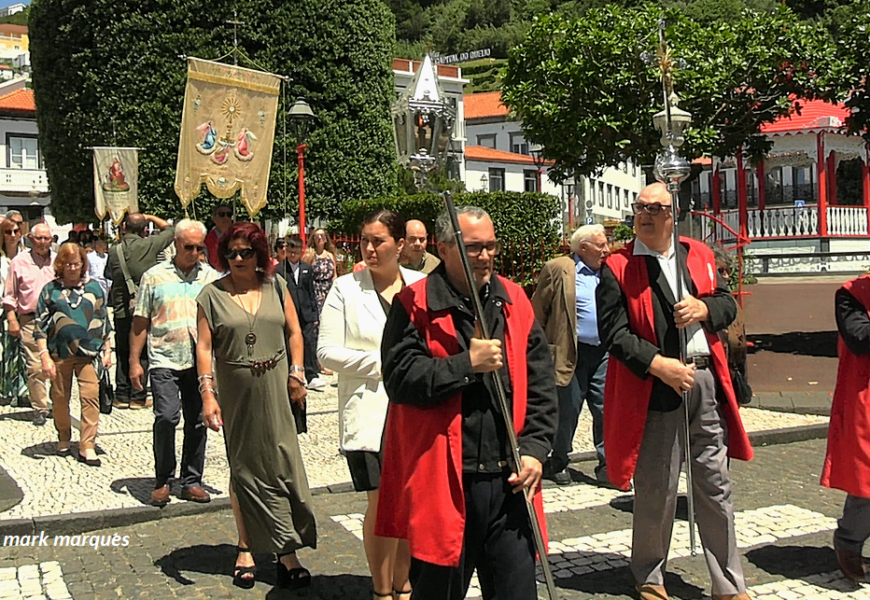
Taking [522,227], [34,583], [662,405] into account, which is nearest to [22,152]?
[522,227]

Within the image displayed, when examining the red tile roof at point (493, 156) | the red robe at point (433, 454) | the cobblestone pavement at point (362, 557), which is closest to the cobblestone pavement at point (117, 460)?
the cobblestone pavement at point (362, 557)

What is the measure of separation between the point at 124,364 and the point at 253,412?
6484 mm

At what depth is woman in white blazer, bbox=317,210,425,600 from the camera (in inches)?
183

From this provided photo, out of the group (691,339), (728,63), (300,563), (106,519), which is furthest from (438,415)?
(728,63)

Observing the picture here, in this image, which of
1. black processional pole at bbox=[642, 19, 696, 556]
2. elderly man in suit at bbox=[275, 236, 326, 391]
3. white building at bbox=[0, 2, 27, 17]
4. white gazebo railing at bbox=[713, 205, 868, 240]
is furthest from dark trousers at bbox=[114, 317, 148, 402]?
white building at bbox=[0, 2, 27, 17]

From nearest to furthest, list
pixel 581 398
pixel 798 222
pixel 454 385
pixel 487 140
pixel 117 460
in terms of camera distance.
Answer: pixel 454 385
pixel 581 398
pixel 117 460
pixel 798 222
pixel 487 140

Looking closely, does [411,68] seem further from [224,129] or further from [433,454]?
[433,454]

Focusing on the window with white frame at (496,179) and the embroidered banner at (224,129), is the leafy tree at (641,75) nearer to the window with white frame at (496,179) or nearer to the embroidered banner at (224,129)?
the embroidered banner at (224,129)

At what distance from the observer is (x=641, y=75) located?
12805 mm

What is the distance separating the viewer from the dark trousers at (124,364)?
431 inches

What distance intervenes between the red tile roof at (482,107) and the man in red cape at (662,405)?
64700 millimetres

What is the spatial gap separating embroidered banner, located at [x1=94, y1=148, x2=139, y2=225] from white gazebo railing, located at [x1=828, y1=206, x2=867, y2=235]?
21.3 metres

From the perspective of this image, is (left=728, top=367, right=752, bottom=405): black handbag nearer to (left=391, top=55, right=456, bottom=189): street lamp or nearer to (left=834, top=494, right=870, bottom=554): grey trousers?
(left=834, top=494, right=870, bottom=554): grey trousers

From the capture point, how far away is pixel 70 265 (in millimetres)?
7984
